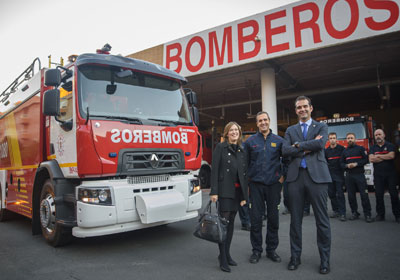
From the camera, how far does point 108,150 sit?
406cm

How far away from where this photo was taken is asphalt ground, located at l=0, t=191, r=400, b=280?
3.44m

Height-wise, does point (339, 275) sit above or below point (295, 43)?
below

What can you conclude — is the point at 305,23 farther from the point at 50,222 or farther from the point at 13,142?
the point at 50,222

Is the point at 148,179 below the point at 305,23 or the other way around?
below

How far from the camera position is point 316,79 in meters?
13.8

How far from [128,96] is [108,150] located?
3.18ft

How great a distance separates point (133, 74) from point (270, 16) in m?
6.55

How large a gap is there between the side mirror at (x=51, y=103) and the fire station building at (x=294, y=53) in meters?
7.17

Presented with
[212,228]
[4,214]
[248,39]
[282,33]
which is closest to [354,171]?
[212,228]

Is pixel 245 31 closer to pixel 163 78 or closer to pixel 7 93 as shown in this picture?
pixel 163 78

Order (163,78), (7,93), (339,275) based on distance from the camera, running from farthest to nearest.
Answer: (7,93), (163,78), (339,275)

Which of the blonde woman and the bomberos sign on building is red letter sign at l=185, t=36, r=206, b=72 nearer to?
the bomberos sign on building

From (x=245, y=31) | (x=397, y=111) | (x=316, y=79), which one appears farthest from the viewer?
(x=397, y=111)

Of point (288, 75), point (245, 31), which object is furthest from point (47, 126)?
point (288, 75)
